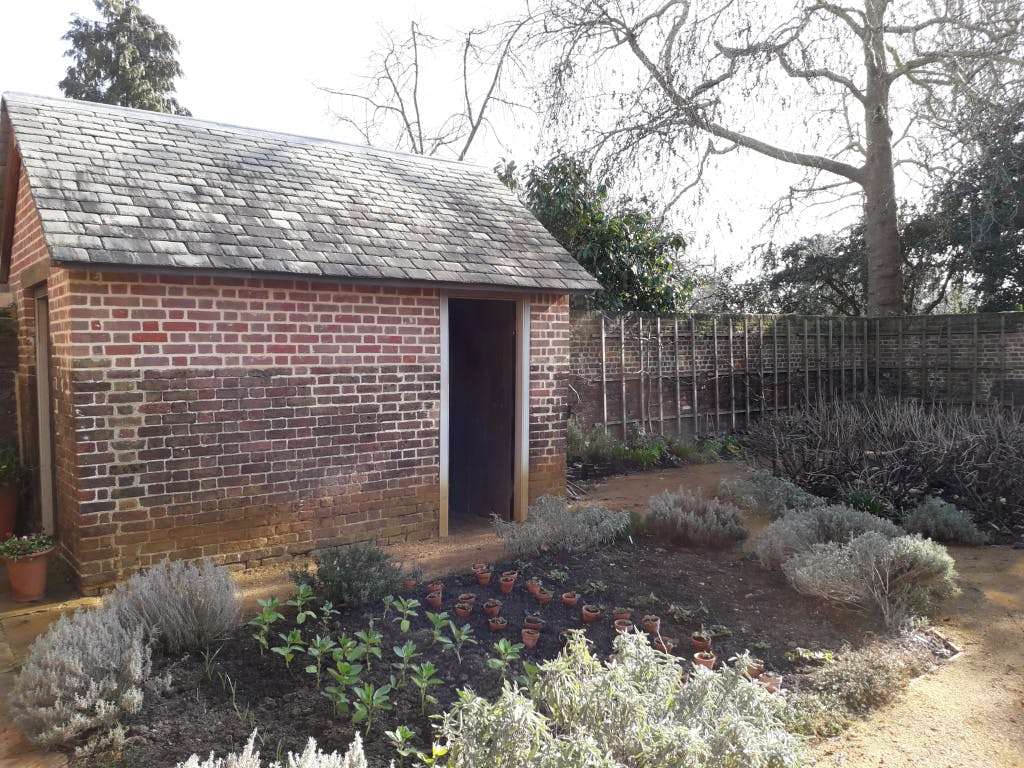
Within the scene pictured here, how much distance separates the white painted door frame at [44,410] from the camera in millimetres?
6543

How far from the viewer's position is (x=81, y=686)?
3.49 metres

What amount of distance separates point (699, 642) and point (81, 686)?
3.42 metres

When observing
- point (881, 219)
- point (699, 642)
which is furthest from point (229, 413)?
point (881, 219)

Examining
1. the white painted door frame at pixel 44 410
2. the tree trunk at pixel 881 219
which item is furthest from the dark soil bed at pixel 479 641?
the tree trunk at pixel 881 219

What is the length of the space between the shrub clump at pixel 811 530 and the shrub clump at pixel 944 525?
78 cm

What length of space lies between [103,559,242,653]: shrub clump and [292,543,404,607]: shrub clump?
1.85ft

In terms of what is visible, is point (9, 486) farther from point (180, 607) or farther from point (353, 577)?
point (353, 577)

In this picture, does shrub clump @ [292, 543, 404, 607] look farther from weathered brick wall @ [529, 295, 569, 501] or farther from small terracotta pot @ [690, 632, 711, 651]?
weathered brick wall @ [529, 295, 569, 501]

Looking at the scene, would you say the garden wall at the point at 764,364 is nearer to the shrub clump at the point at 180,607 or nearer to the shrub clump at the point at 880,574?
the shrub clump at the point at 880,574

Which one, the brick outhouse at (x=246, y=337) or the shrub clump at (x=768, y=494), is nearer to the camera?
the brick outhouse at (x=246, y=337)

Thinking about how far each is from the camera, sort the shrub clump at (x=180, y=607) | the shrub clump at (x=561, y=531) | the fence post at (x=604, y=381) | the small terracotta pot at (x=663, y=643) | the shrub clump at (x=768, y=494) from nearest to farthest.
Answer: the shrub clump at (x=180, y=607) < the small terracotta pot at (x=663, y=643) < the shrub clump at (x=561, y=531) < the shrub clump at (x=768, y=494) < the fence post at (x=604, y=381)

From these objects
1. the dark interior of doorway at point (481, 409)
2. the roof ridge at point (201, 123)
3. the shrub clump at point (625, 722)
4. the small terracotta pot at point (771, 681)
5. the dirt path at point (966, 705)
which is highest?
the roof ridge at point (201, 123)

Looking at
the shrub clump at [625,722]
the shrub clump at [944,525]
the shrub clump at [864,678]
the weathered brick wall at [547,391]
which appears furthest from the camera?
the weathered brick wall at [547,391]

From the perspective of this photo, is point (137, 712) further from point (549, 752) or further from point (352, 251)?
point (352, 251)
